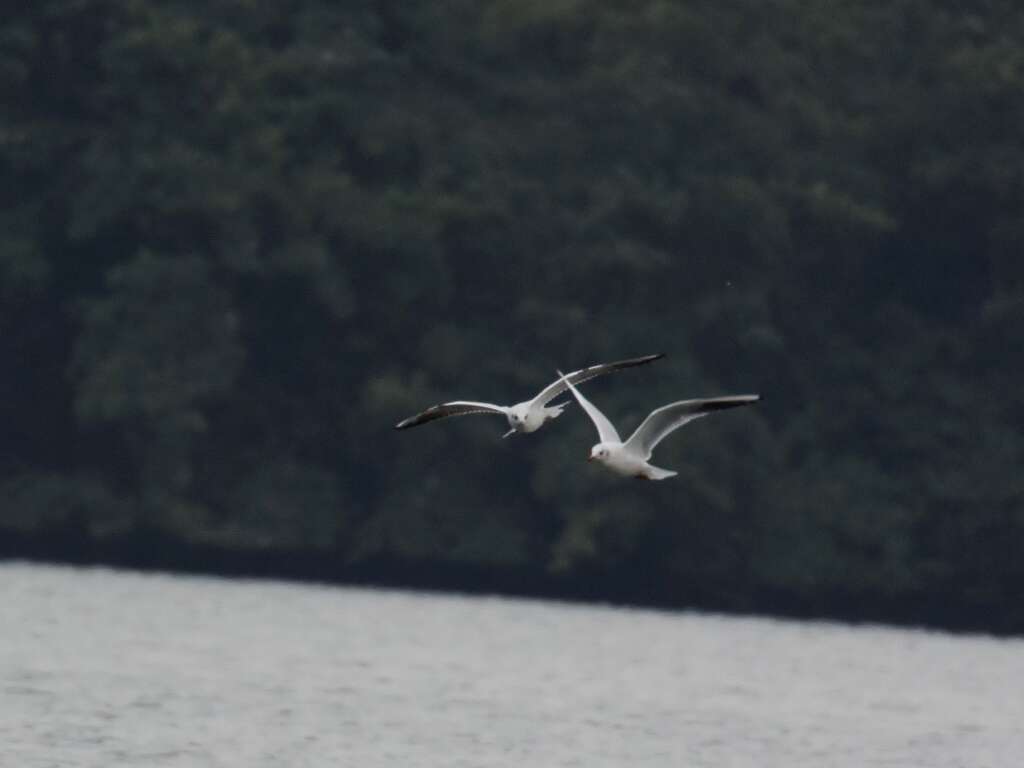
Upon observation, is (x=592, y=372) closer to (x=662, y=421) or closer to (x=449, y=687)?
(x=662, y=421)

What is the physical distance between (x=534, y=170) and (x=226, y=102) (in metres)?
5.60

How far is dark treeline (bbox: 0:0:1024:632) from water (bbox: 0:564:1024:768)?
4.21 metres

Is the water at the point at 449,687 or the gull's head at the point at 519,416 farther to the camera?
the water at the point at 449,687

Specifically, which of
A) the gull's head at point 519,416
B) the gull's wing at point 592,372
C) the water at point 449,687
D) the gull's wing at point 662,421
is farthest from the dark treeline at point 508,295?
the gull's wing at point 662,421

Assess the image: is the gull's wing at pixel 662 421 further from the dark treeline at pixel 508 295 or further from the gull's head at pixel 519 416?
the dark treeline at pixel 508 295

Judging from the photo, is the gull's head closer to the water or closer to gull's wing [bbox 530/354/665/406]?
gull's wing [bbox 530/354/665/406]

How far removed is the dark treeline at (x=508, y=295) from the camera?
50.8m

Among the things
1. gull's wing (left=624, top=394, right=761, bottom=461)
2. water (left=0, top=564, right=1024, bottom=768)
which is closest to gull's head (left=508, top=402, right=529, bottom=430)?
gull's wing (left=624, top=394, right=761, bottom=461)

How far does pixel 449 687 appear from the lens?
33.5 metres

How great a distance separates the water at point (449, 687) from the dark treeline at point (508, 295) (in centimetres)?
421

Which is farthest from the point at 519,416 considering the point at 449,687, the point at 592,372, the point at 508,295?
the point at 508,295

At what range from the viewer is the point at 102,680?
3183 centimetres

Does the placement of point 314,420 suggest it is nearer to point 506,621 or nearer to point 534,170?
point 534,170

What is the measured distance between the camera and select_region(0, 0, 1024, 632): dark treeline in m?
50.8
